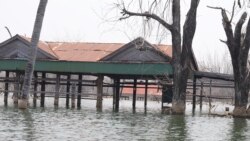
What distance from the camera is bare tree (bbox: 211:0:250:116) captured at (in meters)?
27.7

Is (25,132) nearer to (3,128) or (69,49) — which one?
(3,128)

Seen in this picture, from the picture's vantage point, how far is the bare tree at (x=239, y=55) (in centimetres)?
2767

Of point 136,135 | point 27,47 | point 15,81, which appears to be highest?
point 27,47

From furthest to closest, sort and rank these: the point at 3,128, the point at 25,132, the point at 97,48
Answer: the point at 97,48, the point at 3,128, the point at 25,132

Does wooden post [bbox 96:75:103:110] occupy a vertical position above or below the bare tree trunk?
below

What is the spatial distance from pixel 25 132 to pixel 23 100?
12846 millimetres

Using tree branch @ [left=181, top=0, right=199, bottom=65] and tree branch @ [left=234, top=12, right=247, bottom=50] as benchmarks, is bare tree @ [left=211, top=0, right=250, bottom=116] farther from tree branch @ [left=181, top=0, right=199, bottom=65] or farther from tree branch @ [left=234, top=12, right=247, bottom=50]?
tree branch @ [left=181, top=0, right=199, bottom=65]

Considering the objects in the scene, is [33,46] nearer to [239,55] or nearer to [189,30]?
[189,30]

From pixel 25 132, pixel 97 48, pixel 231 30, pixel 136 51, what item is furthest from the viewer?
pixel 97 48

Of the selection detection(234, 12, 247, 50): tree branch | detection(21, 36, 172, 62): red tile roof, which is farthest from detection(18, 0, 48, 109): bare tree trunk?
detection(234, 12, 247, 50): tree branch

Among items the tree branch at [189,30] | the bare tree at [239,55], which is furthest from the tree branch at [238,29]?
the tree branch at [189,30]

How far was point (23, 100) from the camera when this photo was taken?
29188 millimetres

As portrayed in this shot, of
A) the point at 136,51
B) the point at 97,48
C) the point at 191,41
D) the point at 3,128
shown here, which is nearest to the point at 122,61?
the point at 136,51

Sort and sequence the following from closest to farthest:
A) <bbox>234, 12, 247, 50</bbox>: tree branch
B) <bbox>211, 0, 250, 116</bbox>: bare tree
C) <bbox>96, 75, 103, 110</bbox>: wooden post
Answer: <bbox>234, 12, 247, 50</bbox>: tree branch, <bbox>211, 0, 250, 116</bbox>: bare tree, <bbox>96, 75, 103, 110</bbox>: wooden post
